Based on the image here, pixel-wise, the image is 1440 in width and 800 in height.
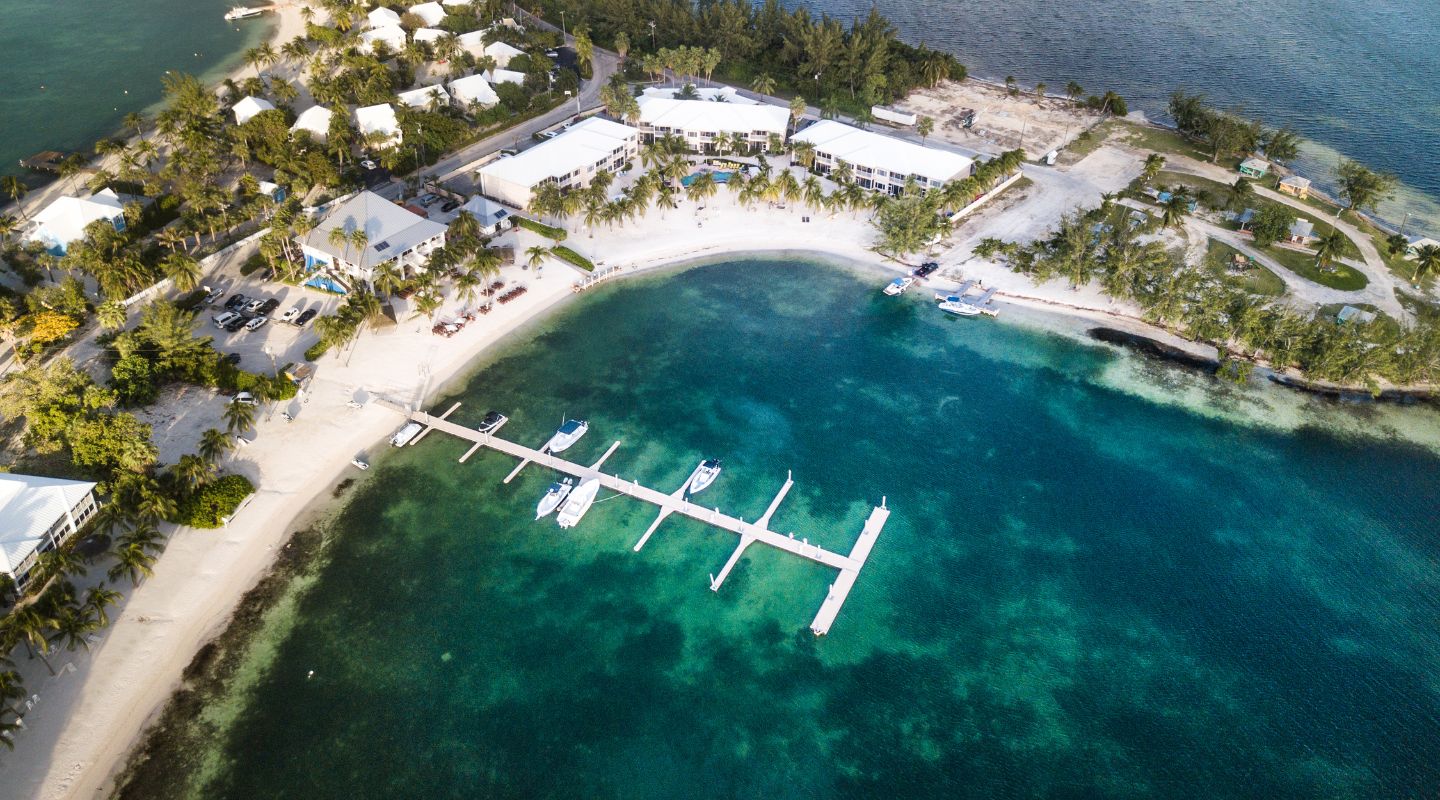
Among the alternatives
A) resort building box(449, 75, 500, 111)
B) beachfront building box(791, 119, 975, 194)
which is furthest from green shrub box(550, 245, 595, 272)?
resort building box(449, 75, 500, 111)

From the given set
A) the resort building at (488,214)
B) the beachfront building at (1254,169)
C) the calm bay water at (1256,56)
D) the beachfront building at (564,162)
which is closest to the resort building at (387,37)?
the beachfront building at (564,162)

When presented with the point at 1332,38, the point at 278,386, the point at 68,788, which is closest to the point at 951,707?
the point at 68,788

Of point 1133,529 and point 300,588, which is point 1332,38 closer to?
point 1133,529

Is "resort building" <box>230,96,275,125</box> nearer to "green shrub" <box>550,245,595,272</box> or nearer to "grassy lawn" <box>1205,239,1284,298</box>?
"green shrub" <box>550,245,595,272</box>

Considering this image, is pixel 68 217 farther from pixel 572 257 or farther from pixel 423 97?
pixel 572 257

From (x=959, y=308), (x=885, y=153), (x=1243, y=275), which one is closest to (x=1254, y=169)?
(x=1243, y=275)

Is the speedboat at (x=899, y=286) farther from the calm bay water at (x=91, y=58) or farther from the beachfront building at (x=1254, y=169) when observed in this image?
the calm bay water at (x=91, y=58)
